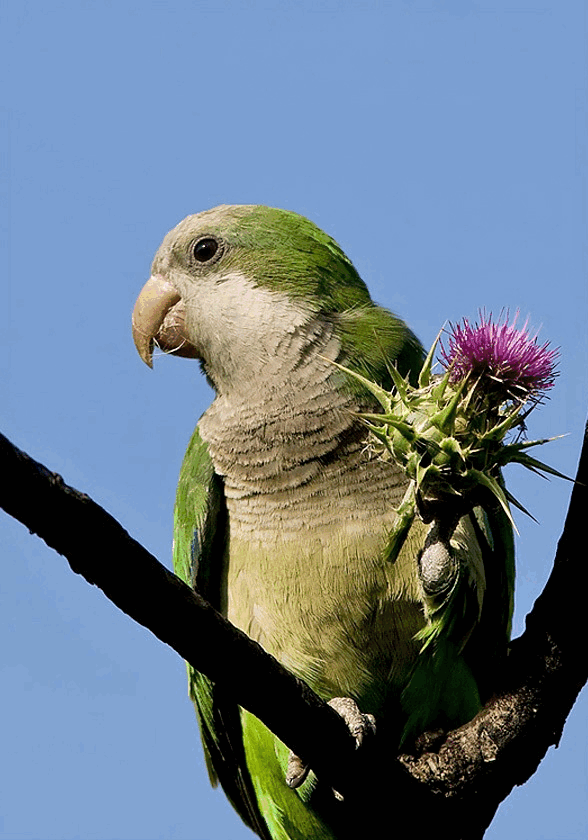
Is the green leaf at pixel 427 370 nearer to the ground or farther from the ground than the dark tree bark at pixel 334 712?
farther from the ground

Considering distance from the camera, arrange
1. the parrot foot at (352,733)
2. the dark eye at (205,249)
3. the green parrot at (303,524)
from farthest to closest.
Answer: the dark eye at (205,249), the green parrot at (303,524), the parrot foot at (352,733)

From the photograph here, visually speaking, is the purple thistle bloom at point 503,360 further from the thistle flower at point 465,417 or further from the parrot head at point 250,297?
the parrot head at point 250,297

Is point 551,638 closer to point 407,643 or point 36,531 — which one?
point 407,643

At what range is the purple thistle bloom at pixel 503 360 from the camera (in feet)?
12.6

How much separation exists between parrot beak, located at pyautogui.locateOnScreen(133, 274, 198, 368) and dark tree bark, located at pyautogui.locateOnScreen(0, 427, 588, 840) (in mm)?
2805

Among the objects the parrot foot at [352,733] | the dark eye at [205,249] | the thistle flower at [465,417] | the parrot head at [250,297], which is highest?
the dark eye at [205,249]

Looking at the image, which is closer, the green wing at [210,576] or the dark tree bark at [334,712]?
the dark tree bark at [334,712]

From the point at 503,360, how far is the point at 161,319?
2.96 meters

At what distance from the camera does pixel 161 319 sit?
6277 millimetres

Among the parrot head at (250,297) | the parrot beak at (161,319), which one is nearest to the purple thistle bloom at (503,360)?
the parrot head at (250,297)

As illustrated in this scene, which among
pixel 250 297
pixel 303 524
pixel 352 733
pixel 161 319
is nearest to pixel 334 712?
pixel 352 733

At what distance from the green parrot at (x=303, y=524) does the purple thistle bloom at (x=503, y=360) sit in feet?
2.56

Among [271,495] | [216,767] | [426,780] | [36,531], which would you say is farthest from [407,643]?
[36,531]

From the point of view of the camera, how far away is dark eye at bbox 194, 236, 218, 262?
614 cm
